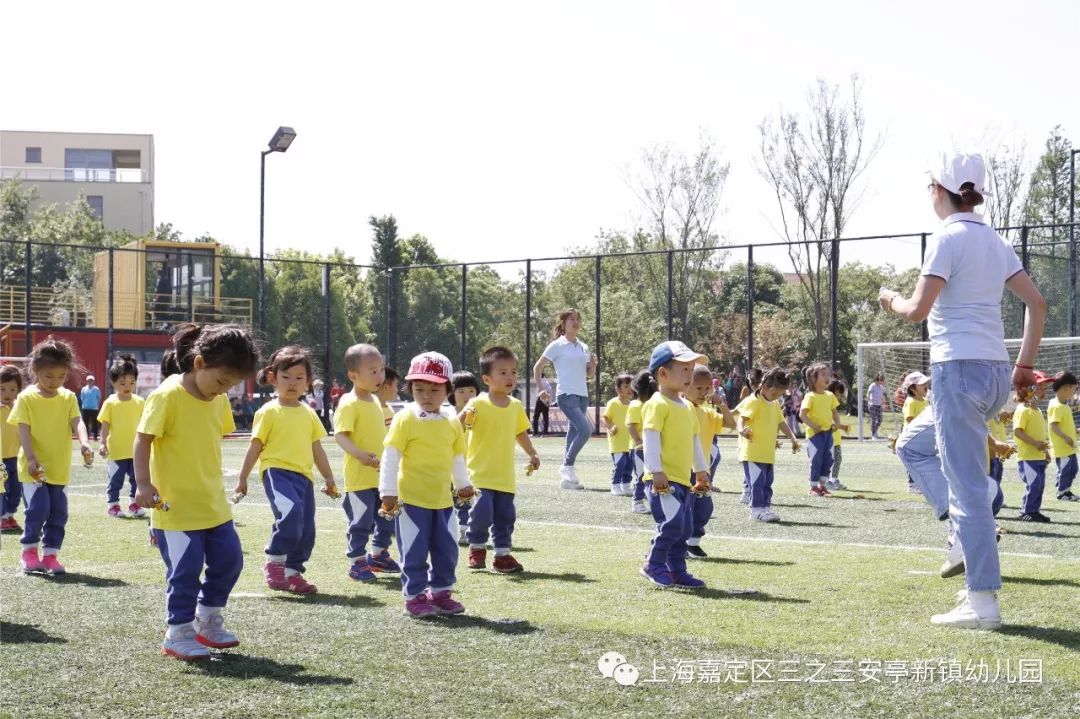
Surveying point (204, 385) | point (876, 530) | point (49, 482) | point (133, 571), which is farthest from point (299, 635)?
point (876, 530)

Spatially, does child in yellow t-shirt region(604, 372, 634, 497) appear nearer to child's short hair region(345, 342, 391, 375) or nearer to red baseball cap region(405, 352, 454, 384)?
child's short hair region(345, 342, 391, 375)

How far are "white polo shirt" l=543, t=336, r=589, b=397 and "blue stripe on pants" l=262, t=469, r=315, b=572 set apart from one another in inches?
309

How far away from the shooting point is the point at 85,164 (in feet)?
293

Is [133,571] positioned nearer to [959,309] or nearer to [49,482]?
[49,482]

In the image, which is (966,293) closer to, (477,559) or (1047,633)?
(1047,633)

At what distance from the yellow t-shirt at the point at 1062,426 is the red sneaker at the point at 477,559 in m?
7.50

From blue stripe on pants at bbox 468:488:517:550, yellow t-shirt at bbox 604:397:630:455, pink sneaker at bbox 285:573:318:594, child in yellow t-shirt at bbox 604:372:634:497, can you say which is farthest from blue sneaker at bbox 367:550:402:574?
yellow t-shirt at bbox 604:397:630:455

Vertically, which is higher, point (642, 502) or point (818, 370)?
point (818, 370)

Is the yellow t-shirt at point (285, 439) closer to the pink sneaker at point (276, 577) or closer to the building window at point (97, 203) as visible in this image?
the pink sneaker at point (276, 577)

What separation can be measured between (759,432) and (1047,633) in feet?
19.8

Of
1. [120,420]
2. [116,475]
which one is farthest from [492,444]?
[116,475]

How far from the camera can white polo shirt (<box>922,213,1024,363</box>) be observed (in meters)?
5.94

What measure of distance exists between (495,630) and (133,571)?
3.32m

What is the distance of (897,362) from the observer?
3266cm
